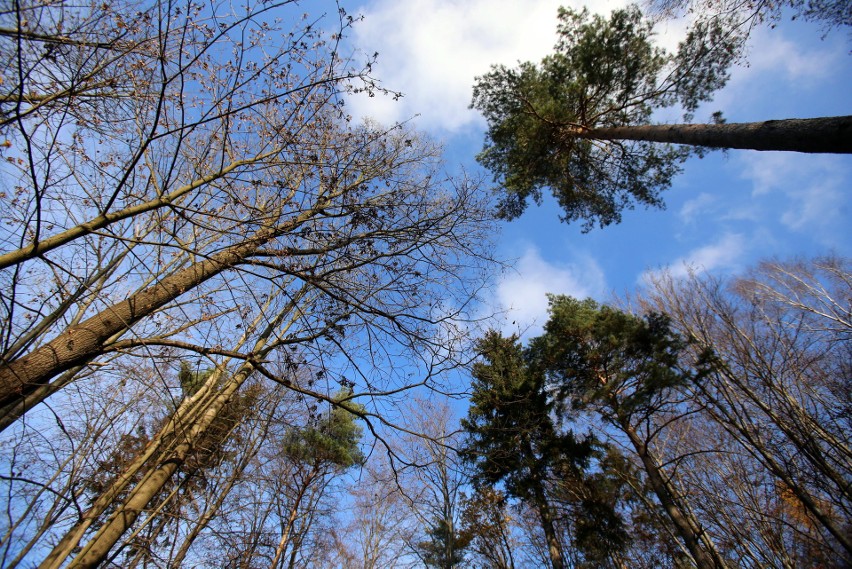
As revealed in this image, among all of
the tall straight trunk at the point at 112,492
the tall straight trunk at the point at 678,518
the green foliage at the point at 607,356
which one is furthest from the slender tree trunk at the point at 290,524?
the tall straight trunk at the point at 678,518

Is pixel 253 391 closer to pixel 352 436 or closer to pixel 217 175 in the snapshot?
pixel 217 175

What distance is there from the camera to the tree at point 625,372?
7.82m

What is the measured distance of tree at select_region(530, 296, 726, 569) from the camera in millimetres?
7816

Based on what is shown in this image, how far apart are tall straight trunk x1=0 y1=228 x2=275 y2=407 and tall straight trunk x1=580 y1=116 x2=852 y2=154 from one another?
465 centimetres

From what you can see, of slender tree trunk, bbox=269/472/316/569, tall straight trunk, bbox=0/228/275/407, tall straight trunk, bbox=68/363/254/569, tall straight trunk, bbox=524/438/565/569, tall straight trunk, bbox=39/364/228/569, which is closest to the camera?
tall straight trunk, bbox=0/228/275/407

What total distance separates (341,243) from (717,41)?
323 inches

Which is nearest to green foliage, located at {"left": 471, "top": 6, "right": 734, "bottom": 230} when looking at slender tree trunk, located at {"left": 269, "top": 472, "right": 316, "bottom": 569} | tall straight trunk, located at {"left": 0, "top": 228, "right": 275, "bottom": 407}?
tall straight trunk, located at {"left": 0, "top": 228, "right": 275, "bottom": 407}

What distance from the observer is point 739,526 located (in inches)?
406

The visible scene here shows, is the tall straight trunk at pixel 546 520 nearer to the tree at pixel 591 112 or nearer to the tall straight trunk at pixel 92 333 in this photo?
the tree at pixel 591 112

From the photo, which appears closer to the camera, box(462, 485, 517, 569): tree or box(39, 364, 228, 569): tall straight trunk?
box(39, 364, 228, 569): tall straight trunk

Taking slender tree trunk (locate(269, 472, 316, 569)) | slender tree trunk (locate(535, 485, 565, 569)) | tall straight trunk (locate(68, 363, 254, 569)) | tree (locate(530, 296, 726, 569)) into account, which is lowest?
tall straight trunk (locate(68, 363, 254, 569))

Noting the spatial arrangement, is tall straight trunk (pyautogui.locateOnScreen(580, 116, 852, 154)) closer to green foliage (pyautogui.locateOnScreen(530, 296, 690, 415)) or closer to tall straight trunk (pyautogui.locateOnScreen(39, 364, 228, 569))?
green foliage (pyautogui.locateOnScreen(530, 296, 690, 415))

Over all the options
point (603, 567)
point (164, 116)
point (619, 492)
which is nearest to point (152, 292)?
point (164, 116)

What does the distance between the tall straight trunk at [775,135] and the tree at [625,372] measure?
A: 16.4 feet
